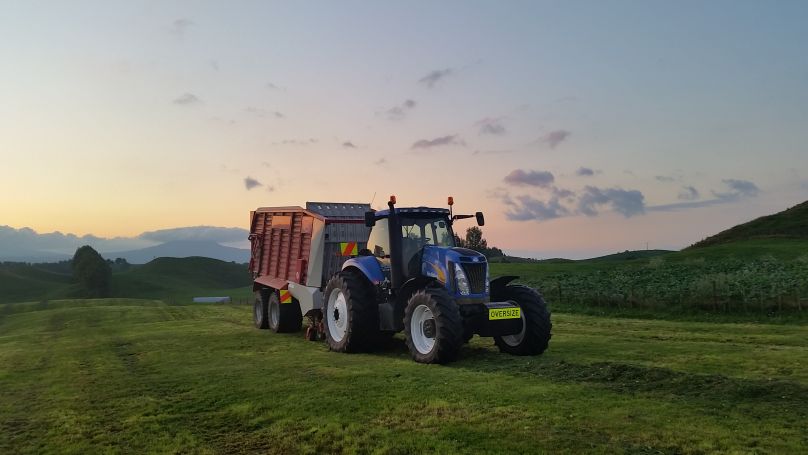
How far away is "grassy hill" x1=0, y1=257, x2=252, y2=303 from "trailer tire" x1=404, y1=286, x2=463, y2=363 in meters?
64.4

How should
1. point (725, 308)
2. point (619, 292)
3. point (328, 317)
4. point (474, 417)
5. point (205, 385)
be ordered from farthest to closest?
point (619, 292) → point (725, 308) → point (328, 317) → point (205, 385) → point (474, 417)

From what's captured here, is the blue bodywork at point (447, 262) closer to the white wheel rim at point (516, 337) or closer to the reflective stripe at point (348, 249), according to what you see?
the white wheel rim at point (516, 337)

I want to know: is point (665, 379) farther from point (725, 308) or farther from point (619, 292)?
point (619, 292)

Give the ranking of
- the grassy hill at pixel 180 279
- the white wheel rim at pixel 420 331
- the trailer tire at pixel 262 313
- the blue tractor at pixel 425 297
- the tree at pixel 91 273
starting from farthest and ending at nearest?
the grassy hill at pixel 180 279
the tree at pixel 91 273
the trailer tire at pixel 262 313
the white wheel rim at pixel 420 331
the blue tractor at pixel 425 297

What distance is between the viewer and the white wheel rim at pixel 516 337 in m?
Result: 10.9

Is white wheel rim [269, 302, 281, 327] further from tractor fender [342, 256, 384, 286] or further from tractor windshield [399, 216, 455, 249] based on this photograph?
tractor windshield [399, 216, 455, 249]

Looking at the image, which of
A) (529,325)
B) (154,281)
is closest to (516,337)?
(529,325)

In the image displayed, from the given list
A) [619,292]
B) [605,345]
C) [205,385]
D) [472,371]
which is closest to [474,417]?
[472,371]

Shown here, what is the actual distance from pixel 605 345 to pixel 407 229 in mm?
5085

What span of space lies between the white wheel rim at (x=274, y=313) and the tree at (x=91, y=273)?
85.0 metres

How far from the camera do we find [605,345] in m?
12.3

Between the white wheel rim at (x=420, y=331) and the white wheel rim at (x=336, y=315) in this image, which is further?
the white wheel rim at (x=336, y=315)

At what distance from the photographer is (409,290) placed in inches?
437

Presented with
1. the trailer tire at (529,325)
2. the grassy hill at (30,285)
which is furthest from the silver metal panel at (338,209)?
the grassy hill at (30,285)
